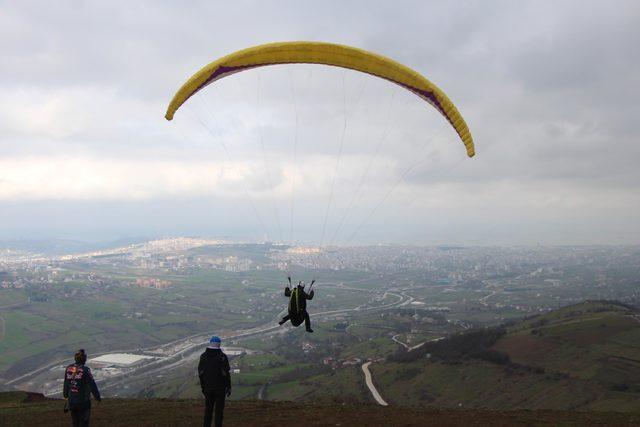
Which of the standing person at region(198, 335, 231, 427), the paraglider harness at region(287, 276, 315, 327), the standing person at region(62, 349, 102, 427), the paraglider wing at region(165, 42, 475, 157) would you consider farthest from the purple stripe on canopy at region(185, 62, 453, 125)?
the standing person at region(62, 349, 102, 427)

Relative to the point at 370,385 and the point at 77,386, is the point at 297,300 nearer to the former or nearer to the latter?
the point at 77,386

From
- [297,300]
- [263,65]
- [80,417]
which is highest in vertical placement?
[263,65]

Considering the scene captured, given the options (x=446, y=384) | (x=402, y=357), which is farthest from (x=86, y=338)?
(x=446, y=384)

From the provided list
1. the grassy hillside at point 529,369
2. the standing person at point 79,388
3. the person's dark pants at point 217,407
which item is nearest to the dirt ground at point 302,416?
the person's dark pants at point 217,407

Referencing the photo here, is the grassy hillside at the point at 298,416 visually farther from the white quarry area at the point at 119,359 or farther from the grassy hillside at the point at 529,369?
the white quarry area at the point at 119,359

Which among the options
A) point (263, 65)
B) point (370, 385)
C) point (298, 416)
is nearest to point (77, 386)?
point (298, 416)

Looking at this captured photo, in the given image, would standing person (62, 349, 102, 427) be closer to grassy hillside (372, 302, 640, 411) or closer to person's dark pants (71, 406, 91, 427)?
person's dark pants (71, 406, 91, 427)
